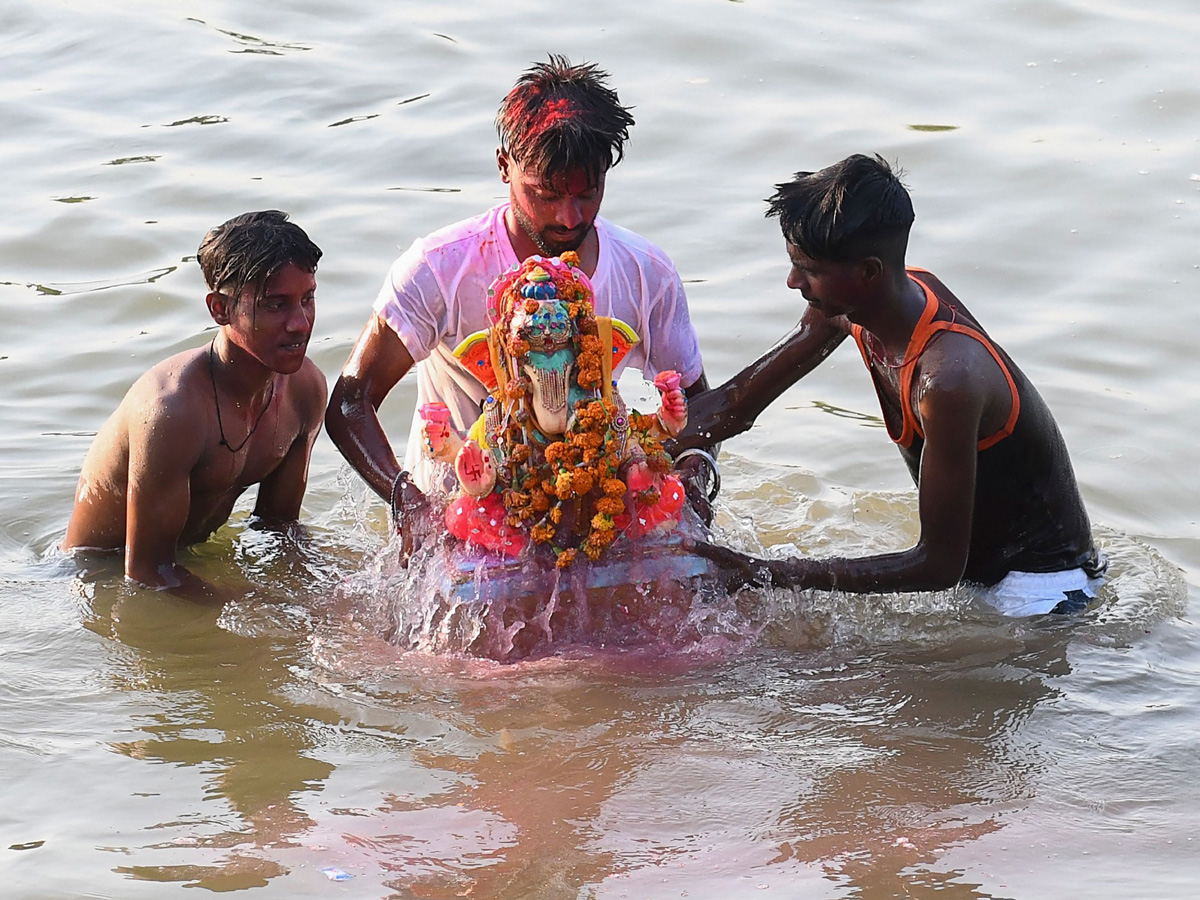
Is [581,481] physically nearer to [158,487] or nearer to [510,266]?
[510,266]

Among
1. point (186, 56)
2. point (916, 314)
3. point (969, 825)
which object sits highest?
point (186, 56)

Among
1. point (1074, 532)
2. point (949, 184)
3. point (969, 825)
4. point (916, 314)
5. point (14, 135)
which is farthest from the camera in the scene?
point (14, 135)

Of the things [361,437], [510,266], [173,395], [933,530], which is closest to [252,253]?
[173,395]

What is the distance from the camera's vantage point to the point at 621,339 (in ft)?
17.0

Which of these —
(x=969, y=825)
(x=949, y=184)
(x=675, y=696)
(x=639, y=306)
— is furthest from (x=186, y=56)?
(x=969, y=825)

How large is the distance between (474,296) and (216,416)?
3.52ft

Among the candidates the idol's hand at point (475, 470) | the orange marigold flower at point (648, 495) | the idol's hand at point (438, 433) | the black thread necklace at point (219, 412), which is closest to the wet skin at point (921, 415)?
the orange marigold flower at point (648, 495)

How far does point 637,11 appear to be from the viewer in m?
12.0

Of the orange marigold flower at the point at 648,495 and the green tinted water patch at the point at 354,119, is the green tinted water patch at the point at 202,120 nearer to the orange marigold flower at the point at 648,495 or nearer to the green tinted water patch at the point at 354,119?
the green tinted water patch at the point at 354,119

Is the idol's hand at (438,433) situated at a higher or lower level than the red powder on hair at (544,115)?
lower

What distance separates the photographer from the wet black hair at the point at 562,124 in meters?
4.98

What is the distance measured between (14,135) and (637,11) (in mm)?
4516

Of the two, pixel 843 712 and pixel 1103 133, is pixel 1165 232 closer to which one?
pixel 1103 133

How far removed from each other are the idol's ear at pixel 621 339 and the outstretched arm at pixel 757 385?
1.39 ft
